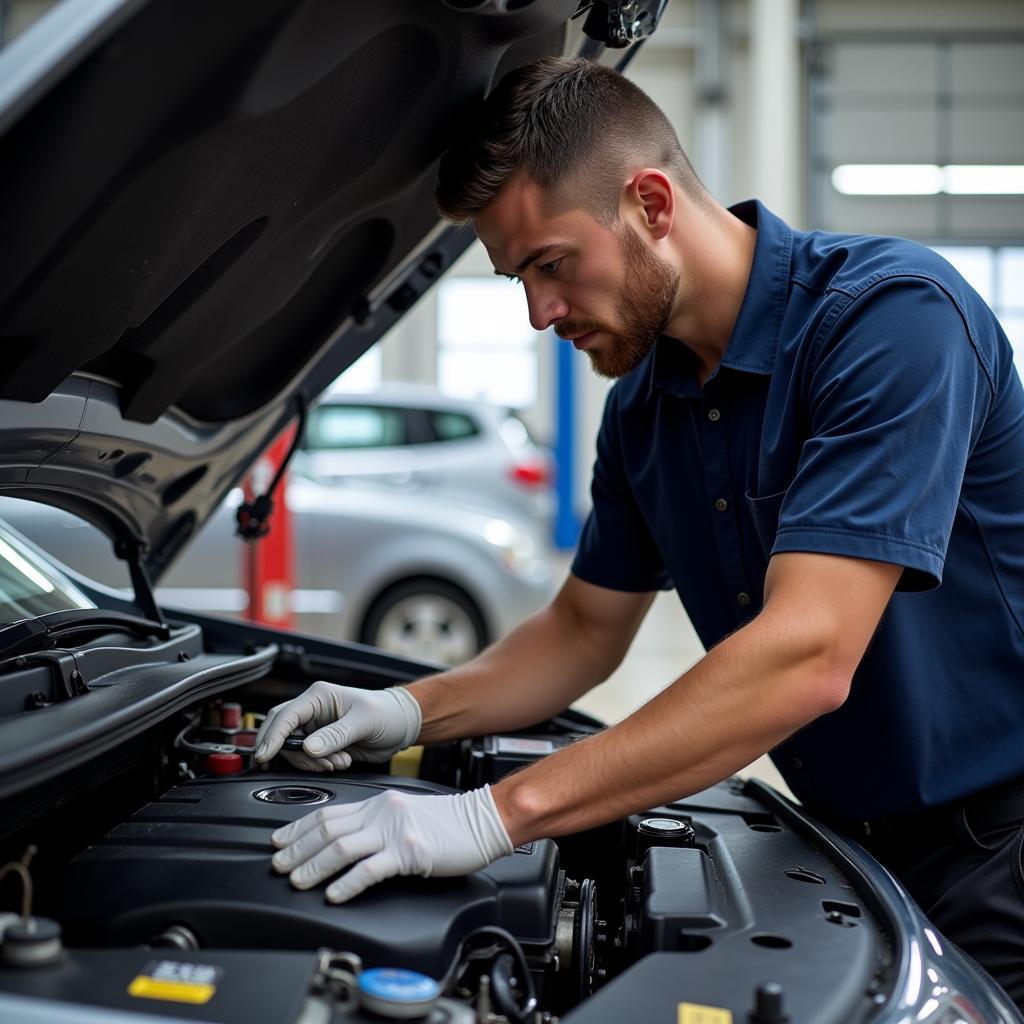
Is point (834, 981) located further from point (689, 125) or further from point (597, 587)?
point (689, 125)

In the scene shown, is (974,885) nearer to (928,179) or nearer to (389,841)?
(389,841)

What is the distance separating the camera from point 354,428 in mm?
5629

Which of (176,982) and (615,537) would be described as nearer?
Answer: (176,982)

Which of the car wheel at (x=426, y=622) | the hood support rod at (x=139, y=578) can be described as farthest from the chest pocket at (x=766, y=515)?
the car wheel at (x=426, y=622)

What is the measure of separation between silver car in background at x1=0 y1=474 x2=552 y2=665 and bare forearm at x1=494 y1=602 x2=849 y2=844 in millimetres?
3874

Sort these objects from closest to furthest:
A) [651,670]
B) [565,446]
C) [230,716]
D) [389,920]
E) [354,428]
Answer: [389,920] < [230,716] < [354,428] < [651,670] < [565,446]

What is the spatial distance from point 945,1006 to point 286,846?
1.93 feet

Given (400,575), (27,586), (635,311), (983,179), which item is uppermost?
(983,179)

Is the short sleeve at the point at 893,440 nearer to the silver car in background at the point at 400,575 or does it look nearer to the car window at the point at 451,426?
the silver car in background at the point at 400,575

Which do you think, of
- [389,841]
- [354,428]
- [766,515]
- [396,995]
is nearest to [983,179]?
[354,428]

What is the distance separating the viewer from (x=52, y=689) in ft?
4.14

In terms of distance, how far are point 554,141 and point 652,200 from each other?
15 centimetres

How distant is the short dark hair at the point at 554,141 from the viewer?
55.3 inches

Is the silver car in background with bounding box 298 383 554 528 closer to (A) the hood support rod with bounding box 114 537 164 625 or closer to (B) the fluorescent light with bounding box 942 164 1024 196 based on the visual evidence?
(A) the hood support rod with bounding box 114 537 164 625
